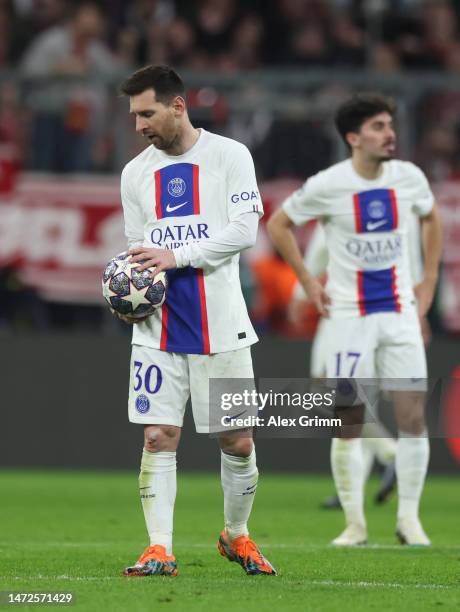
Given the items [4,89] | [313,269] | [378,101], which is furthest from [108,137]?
[378,101]

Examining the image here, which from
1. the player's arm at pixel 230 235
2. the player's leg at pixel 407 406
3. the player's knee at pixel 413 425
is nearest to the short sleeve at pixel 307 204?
the player's leg at pixel 407 406

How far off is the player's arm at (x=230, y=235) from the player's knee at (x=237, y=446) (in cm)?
79

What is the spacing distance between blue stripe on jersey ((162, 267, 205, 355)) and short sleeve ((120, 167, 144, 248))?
0.28 m

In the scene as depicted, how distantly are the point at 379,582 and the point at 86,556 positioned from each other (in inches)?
69.2

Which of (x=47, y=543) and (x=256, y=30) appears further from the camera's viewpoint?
(x=256, y=30)

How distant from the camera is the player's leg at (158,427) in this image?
6.64 metres

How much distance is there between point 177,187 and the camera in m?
6.80

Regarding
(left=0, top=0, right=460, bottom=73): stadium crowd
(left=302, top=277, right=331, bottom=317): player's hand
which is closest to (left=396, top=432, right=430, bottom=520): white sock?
(left=302, top=277, right=331, bottom=317): player's hand

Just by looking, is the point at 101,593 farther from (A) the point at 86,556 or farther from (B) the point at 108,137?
(B) the point at 108,137

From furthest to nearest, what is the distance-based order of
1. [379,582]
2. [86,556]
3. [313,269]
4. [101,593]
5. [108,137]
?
[108,137] < [313,269] < [86,556] < [379,582] < [101,593]

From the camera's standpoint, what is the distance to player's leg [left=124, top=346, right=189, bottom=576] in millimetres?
6637

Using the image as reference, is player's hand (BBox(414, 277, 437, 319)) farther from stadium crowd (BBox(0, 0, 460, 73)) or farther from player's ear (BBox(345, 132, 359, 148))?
stadium crowd (BBox(0, 0, 460, 73))

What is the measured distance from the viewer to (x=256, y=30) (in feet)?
50.2

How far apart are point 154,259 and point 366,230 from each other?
2.51 meters
